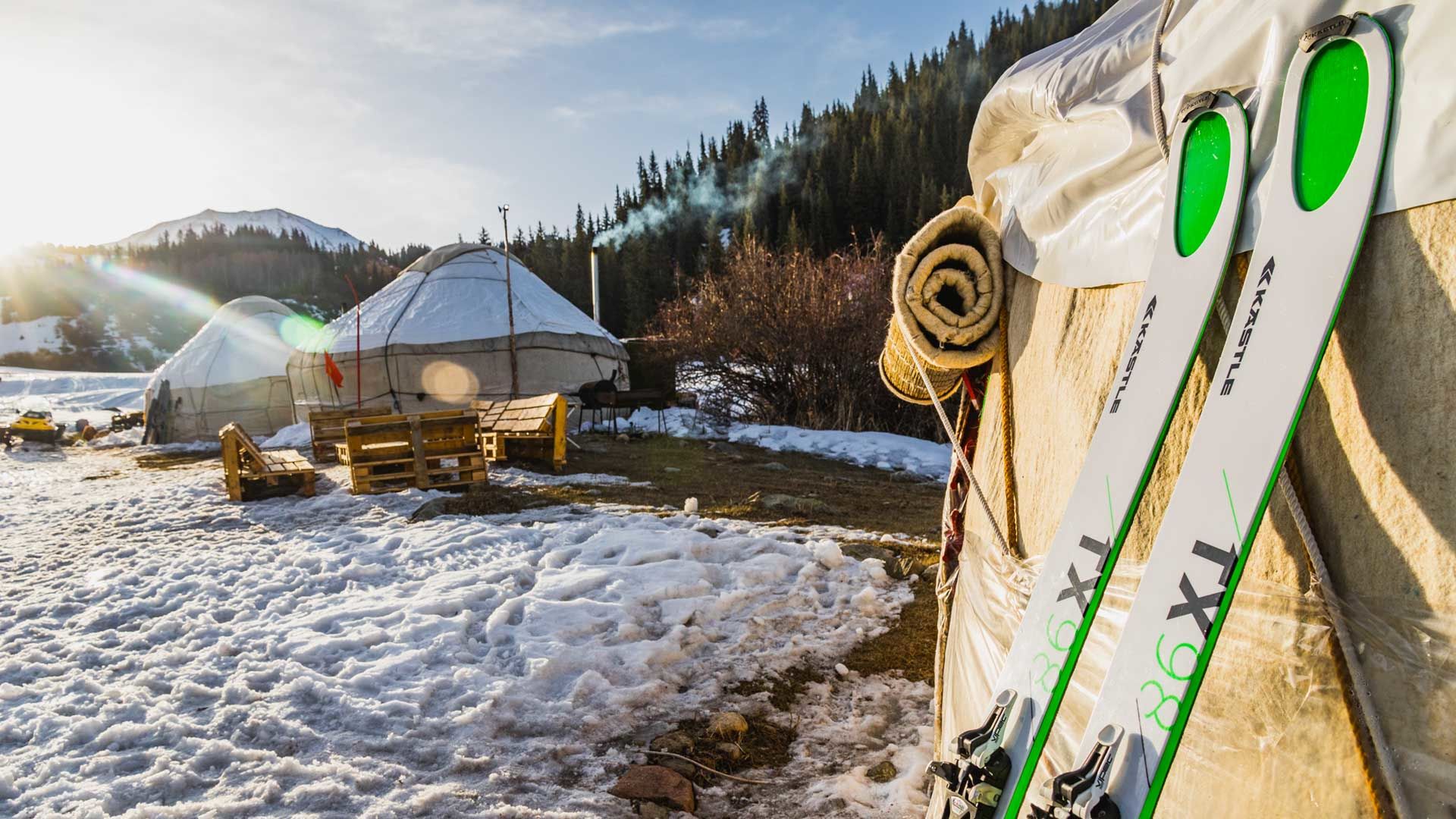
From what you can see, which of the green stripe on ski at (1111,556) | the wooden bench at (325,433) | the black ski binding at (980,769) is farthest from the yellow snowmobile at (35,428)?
the green stripe on ski at (1111,556)

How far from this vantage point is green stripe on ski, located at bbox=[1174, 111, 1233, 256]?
1.16 meters

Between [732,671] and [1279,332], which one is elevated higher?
[1279,332]

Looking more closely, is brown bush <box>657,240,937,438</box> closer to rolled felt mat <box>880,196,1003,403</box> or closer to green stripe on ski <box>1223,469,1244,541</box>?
rolled felt mat <box>880,196,1003,403</box>

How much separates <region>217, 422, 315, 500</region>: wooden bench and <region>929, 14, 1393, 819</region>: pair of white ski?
322 inches

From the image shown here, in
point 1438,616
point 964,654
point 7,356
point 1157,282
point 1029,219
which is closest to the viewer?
point 1438,616

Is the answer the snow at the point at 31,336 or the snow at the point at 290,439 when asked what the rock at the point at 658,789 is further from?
the snow at the point at 31,336

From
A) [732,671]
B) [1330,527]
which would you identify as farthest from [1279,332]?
[732,671]

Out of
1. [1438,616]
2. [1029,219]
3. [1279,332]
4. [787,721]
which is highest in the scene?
[1029,219]

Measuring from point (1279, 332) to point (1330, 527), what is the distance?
0.27 m

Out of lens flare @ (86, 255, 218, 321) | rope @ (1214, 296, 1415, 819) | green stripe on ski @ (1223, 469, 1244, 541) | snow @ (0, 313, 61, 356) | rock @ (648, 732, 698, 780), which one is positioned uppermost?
lens flare @ (86, 255, 218, 321)

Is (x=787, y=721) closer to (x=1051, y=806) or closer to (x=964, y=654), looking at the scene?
(x=964, y=654)

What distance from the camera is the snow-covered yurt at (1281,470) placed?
876 millimetres

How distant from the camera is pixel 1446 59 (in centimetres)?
86

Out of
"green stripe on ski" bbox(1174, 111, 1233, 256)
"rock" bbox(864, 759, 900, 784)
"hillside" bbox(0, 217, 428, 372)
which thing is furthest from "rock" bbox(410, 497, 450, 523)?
"hillside" bbox(0, 217, 428, 372)
